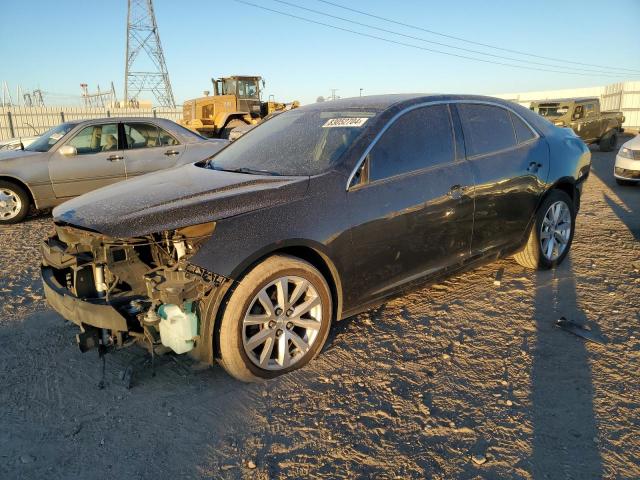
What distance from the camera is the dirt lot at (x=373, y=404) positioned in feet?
7.09

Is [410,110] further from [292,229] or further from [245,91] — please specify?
[245,91]

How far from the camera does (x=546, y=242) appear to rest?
448cm

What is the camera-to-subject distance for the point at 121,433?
2.40 meters

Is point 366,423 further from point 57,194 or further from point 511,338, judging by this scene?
point 57,194

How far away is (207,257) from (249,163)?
128 cm

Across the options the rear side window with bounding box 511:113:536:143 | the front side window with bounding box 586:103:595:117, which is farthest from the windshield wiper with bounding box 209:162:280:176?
the front side window with bounding box 586:103:595:117

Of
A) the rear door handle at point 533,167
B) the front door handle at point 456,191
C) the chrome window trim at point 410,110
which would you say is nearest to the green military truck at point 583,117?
the chrome window trim at point 410,110

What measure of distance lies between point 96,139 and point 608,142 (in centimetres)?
1684

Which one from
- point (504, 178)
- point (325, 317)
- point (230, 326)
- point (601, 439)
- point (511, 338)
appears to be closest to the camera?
point (601, 439)

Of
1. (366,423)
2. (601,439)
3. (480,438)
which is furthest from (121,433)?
(601,439)

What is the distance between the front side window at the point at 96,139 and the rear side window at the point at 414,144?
5.70 meters

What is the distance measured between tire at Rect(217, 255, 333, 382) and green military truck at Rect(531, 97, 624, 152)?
1448cm

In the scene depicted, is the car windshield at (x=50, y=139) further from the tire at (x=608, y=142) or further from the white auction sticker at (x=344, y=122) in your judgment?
the tire at (x=608, y=142)

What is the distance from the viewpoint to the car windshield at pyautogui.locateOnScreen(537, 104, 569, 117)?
50.4ft
